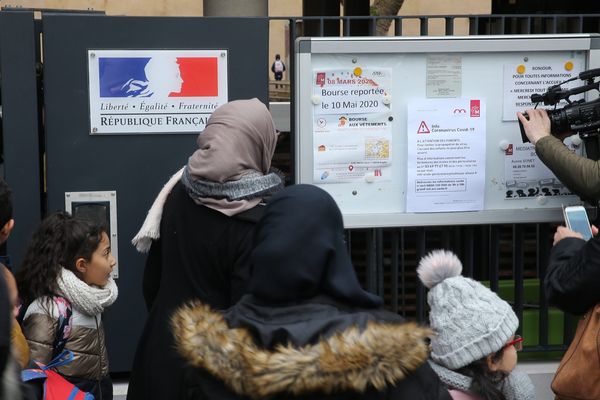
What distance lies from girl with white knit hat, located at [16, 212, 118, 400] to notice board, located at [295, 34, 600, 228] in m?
1.13

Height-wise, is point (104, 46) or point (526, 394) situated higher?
point (104, 46)

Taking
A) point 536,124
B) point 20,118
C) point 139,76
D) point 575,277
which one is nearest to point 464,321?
point 575,277

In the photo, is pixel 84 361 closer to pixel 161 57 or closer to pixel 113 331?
pixel 113 331

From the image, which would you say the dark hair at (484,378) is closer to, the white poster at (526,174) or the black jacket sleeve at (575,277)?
the black jacket sleeve at (575,277)

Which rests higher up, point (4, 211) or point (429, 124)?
point (429, 124)

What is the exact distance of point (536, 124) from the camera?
460cm

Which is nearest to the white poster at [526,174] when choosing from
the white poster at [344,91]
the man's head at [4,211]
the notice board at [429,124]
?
the notice board at [429,124]

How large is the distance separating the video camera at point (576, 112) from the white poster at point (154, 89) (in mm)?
1478

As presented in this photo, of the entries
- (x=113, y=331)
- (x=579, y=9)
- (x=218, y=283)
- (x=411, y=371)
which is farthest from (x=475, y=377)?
(x=579, y=9)

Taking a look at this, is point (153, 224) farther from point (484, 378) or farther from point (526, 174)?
point (526, 174)

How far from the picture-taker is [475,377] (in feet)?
9.44

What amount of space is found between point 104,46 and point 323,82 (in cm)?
103

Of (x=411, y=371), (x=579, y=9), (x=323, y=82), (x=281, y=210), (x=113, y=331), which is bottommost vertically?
(x=113, y=331)

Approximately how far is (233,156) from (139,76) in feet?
3.86
